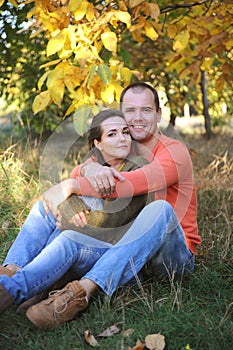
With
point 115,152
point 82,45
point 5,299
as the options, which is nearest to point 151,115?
point 115,152

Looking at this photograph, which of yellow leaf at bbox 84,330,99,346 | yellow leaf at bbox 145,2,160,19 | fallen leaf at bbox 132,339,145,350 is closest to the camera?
fallen leaf at bbox 132,339,145,350

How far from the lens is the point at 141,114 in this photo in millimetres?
2598

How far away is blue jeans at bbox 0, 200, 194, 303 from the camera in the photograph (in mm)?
2191

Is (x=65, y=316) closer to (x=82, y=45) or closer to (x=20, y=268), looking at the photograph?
(x=20, y=268)

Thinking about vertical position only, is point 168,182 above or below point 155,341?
above

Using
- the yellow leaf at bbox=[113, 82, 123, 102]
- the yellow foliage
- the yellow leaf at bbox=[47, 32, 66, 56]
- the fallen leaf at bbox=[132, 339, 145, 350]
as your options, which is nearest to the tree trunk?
the yellow foliage

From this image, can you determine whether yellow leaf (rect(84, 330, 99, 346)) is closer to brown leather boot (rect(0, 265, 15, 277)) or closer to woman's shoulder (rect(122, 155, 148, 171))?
brown leather boot (rect(0, 265, 15, 277))

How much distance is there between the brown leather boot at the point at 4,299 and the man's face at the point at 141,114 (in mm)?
958

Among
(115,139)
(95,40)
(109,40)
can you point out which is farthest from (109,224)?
(95,40)

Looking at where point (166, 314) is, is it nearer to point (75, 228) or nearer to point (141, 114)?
point (75, 228)

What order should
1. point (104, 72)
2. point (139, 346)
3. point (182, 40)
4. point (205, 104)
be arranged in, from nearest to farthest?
point (139, 346) → point (104, 72) → point (182, 40) → point (205, 104)

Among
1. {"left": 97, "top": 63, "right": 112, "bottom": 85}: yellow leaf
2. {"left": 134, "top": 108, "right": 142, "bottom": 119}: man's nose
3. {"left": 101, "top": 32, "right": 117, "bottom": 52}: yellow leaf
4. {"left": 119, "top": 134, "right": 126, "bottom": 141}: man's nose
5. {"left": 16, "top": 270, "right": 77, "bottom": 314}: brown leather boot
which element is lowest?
{"left": 16, "top": 270, "right": 77, "bottom": 314}: brown leather boot

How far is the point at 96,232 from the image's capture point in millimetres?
2393

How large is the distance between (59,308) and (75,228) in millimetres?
398
